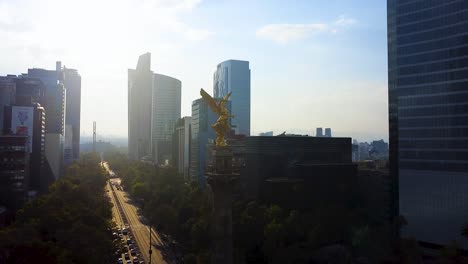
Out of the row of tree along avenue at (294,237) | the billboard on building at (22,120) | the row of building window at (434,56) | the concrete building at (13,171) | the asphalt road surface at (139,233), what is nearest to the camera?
the row of tree along avenue at (294,237)

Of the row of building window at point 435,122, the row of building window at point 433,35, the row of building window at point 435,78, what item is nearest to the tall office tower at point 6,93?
the row of building window at point 435,122

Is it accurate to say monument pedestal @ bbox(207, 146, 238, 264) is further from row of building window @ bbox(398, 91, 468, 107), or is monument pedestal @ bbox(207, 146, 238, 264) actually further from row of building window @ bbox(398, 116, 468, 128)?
row of building window @ bbox(398, 91, 468, 107)

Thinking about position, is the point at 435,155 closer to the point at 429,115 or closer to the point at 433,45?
the point at 429,115

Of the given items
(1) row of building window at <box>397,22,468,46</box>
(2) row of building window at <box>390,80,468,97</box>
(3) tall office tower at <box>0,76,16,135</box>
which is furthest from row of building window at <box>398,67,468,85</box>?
(3) tall office tower at <box>0,76,16,135</box>

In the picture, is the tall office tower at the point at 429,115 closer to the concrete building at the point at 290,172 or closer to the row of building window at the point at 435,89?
the row of building window at the point at 435,89

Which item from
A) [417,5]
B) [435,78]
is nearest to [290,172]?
[435,78]

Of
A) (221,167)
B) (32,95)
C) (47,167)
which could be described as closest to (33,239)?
(221,167)
